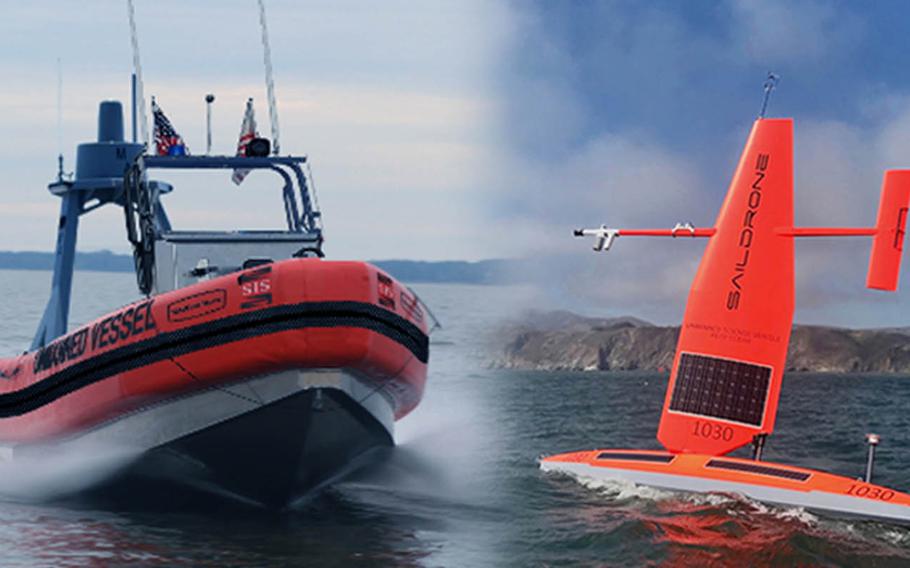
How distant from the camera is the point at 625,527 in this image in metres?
→ 15.2

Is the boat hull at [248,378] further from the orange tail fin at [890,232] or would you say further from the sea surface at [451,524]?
the orange tail fin at [890,232]

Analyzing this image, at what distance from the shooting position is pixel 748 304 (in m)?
19.3

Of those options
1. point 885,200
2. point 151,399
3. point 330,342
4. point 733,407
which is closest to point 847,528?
point 733,407

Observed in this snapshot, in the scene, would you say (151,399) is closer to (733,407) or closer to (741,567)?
(741,567)

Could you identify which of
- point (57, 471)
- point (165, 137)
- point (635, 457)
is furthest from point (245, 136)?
point (635, 457)

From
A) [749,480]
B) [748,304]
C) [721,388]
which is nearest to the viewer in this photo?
[749,480]

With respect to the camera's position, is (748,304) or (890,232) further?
(748,304)

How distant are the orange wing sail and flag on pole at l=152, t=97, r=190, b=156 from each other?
8380 millimetres

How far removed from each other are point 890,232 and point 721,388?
3478 millimetres

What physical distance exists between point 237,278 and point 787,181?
10080 millimetres

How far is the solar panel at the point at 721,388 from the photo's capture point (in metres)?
19.3

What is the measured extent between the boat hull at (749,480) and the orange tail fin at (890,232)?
2860 mm

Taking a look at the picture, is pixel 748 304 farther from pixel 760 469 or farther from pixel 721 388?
pixel 760 469

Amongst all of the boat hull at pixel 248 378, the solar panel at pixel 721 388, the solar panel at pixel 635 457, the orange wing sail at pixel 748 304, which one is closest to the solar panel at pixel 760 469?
the orange wing sail at pixel 748 304
